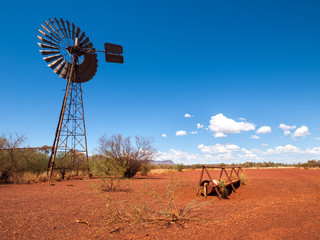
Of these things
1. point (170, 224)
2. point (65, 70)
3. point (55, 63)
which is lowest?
point (170, 224)

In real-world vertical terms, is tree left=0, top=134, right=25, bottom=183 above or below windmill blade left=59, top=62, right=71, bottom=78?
below

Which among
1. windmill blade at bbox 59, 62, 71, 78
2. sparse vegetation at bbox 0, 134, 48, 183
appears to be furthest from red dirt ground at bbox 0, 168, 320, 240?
windmill blade at bbox 59, 62, 71, 78

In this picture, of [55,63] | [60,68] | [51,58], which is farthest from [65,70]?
[51,58]

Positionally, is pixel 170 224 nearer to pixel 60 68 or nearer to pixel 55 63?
pixel 60 68

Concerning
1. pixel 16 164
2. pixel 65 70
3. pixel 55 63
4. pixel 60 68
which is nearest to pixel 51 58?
pixel 55 63

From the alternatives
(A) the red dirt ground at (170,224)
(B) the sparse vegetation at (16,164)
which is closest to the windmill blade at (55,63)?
(B) the sparse vegetation at (16,164)

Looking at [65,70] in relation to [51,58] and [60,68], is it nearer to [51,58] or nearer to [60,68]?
[60,68]

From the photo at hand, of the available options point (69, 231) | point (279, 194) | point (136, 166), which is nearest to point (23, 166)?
point (136, 166)

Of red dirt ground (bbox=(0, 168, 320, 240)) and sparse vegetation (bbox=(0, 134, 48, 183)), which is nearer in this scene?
red dirt ground (bbox=(0, 168, 320, 240))

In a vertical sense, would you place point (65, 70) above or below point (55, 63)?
below

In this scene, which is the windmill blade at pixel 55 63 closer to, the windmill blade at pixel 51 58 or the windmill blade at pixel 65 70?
the windmill blade at pixel 51 58

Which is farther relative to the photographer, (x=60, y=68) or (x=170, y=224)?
(x=60, y=68)

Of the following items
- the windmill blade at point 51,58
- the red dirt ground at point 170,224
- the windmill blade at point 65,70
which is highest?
the windmill blade at point 51,58

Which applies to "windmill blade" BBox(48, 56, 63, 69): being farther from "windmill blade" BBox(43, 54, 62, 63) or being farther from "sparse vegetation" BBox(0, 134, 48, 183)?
"sparse vegetation" BBox(0, 134, 48, 183)
